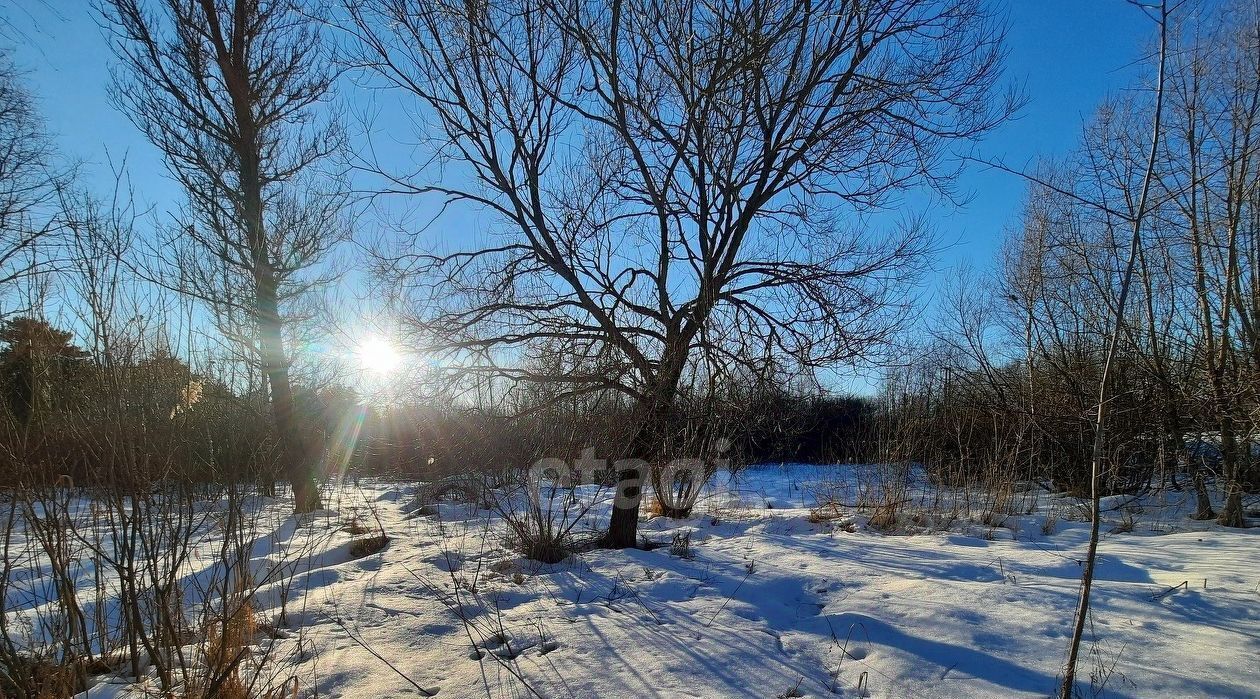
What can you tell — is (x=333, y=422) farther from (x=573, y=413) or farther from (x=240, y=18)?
(x=573, y=413)

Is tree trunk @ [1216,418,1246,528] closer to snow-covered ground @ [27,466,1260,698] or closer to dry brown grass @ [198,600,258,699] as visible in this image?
snow-covered ground @ [27,466,1260,698]

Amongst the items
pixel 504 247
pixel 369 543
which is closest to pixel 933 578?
pixel 504 247

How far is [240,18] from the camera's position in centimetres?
675

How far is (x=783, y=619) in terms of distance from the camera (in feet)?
10.3

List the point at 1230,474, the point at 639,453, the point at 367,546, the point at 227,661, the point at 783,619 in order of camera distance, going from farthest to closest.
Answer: the point at 1230,474 < the point at 367,546 < the point at 639,453 < the point at 783,619 < the point at 227,661

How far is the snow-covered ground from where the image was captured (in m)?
2.37

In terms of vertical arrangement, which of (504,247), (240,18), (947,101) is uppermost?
(240,18)

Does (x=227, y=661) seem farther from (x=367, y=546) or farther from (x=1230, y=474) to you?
(x=1230, y=474)

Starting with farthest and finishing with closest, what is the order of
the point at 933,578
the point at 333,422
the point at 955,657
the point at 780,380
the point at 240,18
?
1. the point at 333,422
2. the point at 240,18
3. the point at 780,380
4. the point at 933,578
5. the point at 955,657

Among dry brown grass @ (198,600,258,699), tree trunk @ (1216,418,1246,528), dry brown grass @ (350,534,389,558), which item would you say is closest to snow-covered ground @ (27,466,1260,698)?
dry brown grass @ (350,534,389,558)

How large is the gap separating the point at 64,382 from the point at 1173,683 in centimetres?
485

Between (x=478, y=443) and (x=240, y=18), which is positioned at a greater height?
(x=240, y=18)

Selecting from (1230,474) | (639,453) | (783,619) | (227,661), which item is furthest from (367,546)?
(1230,474)

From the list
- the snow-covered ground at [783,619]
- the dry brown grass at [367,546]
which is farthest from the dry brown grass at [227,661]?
the dry brown grass at [367,546]
